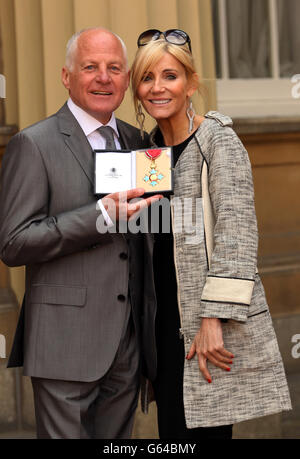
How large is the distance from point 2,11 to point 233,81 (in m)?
2.07

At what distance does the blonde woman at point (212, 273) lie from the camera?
270cm

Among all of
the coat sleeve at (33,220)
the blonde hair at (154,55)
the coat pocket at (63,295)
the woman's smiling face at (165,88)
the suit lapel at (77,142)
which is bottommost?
the coat pocket at (63,295)

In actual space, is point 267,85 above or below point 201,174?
above

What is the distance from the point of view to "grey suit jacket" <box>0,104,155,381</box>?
8.74 ft

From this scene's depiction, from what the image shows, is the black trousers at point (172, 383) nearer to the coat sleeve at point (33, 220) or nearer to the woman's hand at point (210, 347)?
the woman's hand at point (210, 347)

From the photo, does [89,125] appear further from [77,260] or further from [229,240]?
[229,240]

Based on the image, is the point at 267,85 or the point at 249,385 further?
the point at 267,85

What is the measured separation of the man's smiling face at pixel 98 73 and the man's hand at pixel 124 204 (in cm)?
39

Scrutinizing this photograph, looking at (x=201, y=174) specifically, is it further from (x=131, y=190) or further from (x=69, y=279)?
(x=69, y=279)

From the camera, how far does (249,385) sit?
277 centimetres

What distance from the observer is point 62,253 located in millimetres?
2705

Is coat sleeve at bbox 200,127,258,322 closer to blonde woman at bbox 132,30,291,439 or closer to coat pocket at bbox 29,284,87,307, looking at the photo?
blonde woman at bbox 132,30,291,439

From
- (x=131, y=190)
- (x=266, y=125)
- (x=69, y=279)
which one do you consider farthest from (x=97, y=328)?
(x=266, y=125)

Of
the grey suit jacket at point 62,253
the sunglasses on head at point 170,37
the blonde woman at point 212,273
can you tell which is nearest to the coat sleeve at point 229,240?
the blonde woman at point 212,273
